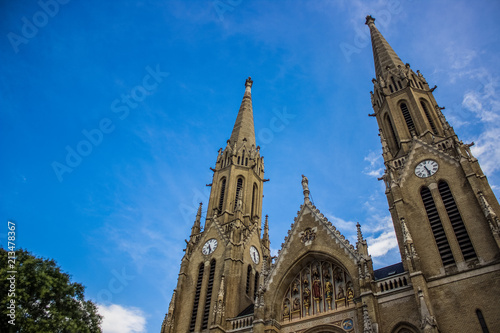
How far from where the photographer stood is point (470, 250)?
64.8 feet

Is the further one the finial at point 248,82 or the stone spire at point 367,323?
the finial at point 248,82

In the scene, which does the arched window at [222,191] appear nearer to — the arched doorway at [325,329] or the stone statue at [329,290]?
the stone statue at [329,290]

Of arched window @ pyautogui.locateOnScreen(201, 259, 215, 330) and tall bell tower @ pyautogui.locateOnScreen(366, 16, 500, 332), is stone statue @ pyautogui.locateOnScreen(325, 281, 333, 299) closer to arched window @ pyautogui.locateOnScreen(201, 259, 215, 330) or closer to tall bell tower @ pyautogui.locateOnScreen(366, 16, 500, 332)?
tall bell tower @ pyautogui.locateOnScreen(366, 16, 500, 332)

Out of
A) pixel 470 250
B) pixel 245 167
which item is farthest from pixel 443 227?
pixel 245 167

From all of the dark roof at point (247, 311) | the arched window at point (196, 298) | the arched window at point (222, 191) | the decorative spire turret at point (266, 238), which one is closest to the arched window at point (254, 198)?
the decorative spire turret at point (266, 238)

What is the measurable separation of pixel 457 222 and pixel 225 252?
15599 millimetres

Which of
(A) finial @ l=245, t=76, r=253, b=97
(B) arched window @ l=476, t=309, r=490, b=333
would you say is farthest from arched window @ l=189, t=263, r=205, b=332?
(A) finial @ l=245, t=76, r=253, b=97

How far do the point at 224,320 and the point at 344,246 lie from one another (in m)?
8.94

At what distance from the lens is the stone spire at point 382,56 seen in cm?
3456

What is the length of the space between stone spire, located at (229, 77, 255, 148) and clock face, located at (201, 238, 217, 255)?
38.4 ft

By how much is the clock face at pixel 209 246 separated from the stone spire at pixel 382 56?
64.7 ft

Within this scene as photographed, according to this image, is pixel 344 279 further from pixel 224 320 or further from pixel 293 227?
pixel 224 320

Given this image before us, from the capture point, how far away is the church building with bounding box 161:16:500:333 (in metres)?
18.9

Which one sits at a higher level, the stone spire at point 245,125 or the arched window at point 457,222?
the stone spire at point 245,125
